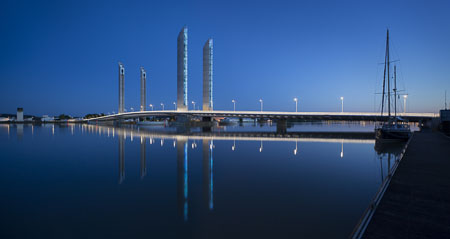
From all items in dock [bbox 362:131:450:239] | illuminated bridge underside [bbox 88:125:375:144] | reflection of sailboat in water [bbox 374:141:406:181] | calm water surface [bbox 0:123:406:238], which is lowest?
illuminated bridge underside [bbox 88:125:375:144]

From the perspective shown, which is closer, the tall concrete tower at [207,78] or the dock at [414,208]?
the dock at [414,208]

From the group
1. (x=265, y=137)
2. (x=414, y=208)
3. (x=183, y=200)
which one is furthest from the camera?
(x=265, y=137)

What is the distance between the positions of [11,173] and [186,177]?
7635 mm

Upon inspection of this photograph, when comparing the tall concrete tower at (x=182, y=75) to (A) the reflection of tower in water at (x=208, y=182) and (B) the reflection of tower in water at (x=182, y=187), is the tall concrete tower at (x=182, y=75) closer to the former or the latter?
(A) the reflection of tower in water at (x=208, y=182)

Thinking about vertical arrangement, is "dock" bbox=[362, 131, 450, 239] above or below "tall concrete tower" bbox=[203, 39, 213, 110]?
below

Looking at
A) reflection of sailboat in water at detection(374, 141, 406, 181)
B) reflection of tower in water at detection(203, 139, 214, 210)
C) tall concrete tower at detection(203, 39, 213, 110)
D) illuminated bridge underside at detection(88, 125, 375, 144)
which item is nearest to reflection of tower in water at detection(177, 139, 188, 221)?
reflection of tower in water at detection(203, 139, 214, 210)

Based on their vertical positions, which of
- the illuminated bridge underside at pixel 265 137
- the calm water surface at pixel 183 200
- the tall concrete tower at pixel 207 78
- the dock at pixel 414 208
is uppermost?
the tall concrete tower at pixel 207 78

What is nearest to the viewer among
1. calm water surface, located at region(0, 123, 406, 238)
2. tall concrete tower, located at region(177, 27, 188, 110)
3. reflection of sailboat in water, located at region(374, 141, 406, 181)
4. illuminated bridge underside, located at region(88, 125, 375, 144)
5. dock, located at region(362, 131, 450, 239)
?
dock, located at region(362, 131, 450, 239)

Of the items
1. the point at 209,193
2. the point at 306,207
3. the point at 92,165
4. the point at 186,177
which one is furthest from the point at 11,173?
the point at 306,207

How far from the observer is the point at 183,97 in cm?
6931

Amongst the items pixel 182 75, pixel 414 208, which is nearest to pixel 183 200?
pixel 414 208

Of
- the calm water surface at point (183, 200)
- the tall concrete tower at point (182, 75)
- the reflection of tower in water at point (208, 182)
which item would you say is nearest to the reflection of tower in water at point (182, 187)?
the calm water surface at point (183, 200)

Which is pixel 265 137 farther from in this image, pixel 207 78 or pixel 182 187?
pixel 207 78

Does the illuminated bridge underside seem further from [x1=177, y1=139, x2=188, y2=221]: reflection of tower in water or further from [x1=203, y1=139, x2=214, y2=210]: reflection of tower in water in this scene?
[x1=177, y1=139, x2=188, y2=221]: reflection of tower in water
